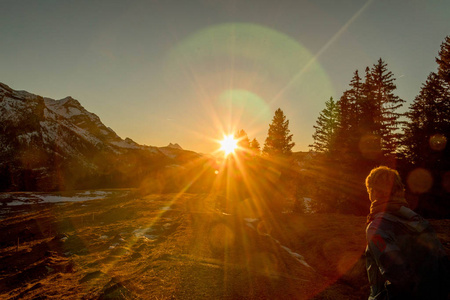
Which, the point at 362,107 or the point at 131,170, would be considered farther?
the point at 131,170

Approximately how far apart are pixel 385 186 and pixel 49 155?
112 metres

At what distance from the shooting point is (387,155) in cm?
2317

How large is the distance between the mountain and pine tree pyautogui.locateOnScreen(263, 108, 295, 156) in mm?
73482

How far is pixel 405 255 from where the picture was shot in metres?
2.43

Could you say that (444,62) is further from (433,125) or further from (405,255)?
(405,255)

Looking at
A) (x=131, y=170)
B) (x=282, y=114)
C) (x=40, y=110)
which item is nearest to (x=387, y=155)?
(x=282, y=114)

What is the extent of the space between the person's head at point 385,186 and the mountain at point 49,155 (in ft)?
309

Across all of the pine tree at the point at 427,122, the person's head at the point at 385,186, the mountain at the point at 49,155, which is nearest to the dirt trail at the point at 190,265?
the person's head at the point at 385,186

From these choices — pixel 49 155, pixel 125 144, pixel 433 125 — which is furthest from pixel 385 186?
pixel 125 144

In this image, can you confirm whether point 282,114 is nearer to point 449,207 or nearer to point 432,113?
point 432,113

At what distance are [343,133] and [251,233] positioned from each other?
18.1 meters

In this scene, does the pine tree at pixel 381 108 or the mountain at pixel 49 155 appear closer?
the pine tree at pixel 381 108

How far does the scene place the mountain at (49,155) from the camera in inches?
3091

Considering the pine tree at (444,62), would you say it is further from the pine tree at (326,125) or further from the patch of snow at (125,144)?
the patch of snow at (125,144)
